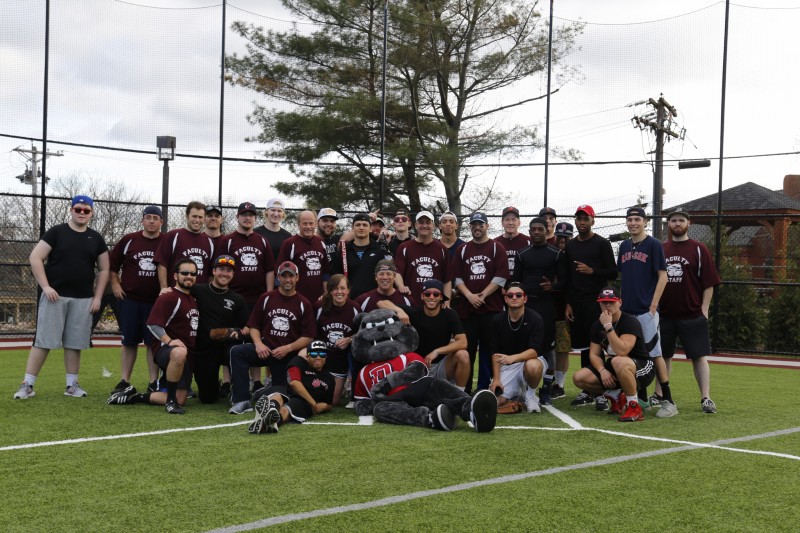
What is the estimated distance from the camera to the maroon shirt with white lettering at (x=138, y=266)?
7.91m

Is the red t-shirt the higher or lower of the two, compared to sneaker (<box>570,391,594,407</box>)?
higher

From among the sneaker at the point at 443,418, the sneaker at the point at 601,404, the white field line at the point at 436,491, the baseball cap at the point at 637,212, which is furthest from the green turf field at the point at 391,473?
the baseball cap at the point at 637,212

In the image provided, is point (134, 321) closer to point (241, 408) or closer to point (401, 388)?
point (241, 408)

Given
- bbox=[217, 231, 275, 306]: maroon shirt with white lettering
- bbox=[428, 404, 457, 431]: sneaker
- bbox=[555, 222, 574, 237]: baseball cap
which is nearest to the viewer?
bbox=[428, 404, 457, 431]: sneaker

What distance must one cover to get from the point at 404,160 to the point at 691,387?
1048 cm

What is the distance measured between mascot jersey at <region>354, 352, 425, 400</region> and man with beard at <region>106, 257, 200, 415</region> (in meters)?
1.62

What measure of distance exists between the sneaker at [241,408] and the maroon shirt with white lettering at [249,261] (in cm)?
135

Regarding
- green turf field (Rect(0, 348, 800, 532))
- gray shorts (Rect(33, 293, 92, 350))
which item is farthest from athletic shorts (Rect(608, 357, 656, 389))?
gray shorts (Rect(33, 293, 92, 350))

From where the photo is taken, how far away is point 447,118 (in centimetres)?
1942

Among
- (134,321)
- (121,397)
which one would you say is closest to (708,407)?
(121,397)

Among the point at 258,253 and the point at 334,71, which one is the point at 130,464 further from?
the point at 334,71

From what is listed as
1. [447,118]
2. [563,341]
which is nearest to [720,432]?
[563,341]

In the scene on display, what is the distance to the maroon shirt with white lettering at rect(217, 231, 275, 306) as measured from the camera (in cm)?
805

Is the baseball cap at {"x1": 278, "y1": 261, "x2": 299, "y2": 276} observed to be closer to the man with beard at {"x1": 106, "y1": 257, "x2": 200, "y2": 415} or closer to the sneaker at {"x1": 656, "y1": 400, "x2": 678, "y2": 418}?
the man with beard at {"x1": 106, "y1": 257, "x2": 200, "y2": 415}
